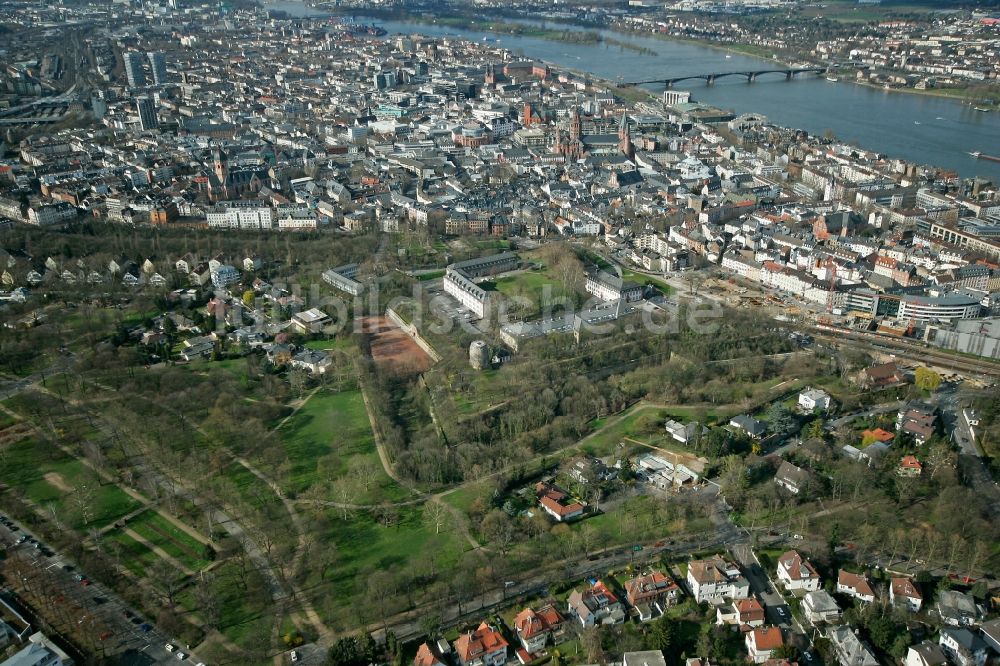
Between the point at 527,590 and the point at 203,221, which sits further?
the point at 203,221

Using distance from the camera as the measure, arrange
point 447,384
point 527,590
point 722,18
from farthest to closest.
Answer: point 722,18, point 447,384, point 527,590

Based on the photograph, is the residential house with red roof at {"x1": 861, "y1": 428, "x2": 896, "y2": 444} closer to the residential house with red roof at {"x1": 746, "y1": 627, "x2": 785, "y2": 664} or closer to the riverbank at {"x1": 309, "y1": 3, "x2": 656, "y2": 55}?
the residential house with red roof at {"x1": 746, "y1": 627, "x2": 785, "y2": 664}

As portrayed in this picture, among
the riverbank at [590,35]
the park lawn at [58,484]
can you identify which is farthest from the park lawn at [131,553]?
the riverbank at [590,35]

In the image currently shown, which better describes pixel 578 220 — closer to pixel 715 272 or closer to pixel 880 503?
pixel 715 272

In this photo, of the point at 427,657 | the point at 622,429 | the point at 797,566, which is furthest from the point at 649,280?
the point at 427,657

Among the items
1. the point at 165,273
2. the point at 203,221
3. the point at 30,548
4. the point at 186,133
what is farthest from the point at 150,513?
the point at 186,133

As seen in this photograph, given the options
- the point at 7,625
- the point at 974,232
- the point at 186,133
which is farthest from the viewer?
the point at 186,133

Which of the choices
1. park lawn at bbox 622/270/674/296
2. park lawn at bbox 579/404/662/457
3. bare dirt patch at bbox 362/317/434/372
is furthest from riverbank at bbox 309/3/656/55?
park lawn at bbox 579/404/662/457

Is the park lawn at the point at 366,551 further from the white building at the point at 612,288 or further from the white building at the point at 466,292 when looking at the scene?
the white building at the point at 612,288
